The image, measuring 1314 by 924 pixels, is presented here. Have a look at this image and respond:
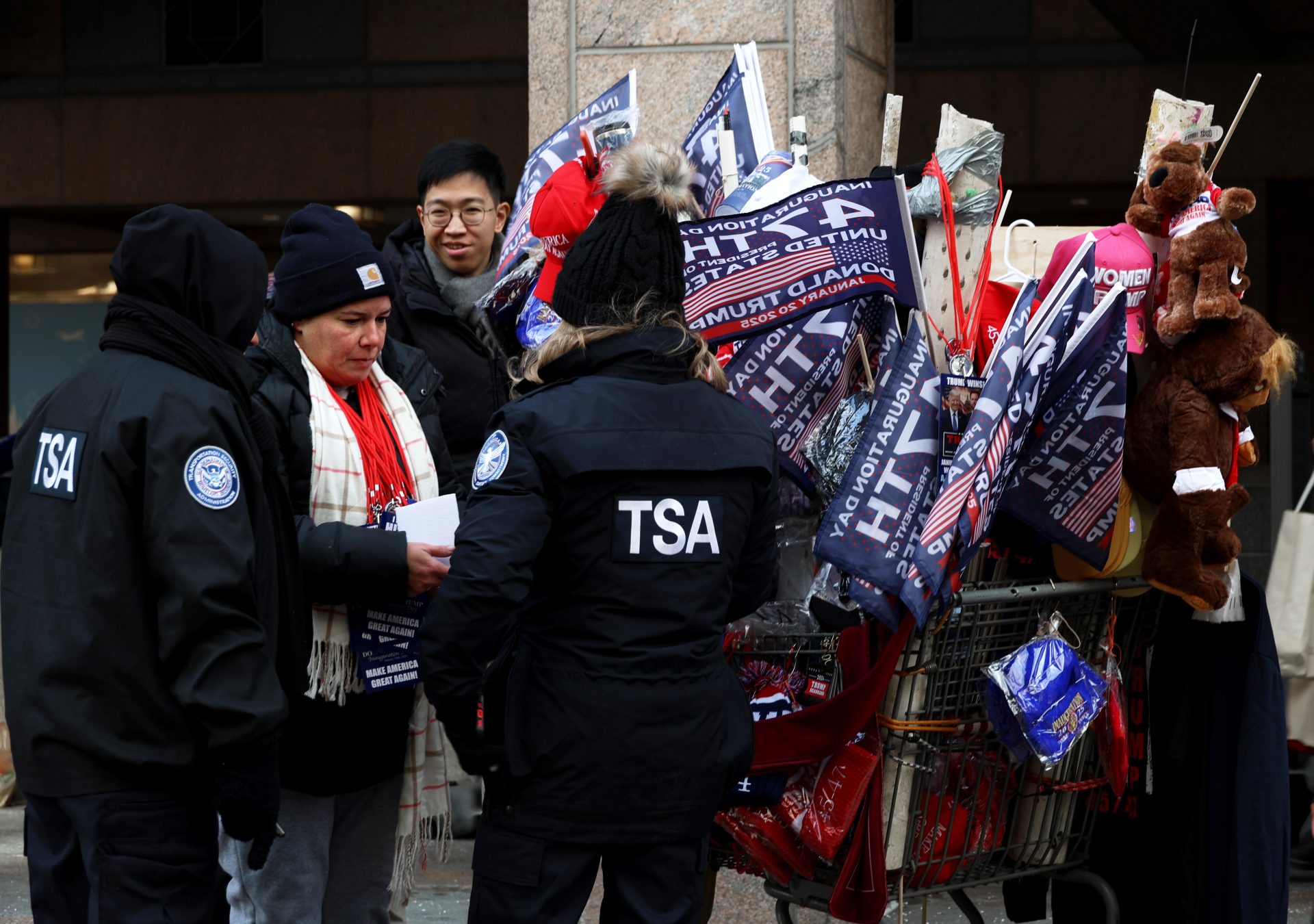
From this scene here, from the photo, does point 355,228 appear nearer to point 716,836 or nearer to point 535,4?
point 716,836

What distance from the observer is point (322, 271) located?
130 inches

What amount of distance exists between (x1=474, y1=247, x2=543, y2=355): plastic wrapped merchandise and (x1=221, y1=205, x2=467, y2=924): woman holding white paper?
2.01 ft

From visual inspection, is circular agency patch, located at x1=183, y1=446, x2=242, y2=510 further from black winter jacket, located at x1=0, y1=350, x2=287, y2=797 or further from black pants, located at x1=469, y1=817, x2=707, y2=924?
black pants, located at x1=469, y1=817, x2=707, y2=924

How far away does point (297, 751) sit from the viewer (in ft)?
10.7

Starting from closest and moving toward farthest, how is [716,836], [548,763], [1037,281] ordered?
[548,763] < [1037,281] < [716,836]

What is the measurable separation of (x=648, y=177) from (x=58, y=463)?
1.16m

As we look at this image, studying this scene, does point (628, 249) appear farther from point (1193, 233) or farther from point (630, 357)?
point (1193, 233)

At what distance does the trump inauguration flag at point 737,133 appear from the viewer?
3885mm

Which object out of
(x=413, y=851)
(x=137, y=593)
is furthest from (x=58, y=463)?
(x=413, y=851)

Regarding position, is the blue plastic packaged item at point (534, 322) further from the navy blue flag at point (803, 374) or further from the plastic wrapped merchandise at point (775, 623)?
the plastic wrapped merchandise at point (775, 623)

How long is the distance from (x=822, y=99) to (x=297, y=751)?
8.63 ft

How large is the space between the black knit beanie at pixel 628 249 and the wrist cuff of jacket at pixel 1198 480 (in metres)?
1.13

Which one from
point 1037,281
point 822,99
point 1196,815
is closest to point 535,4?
point 822,99

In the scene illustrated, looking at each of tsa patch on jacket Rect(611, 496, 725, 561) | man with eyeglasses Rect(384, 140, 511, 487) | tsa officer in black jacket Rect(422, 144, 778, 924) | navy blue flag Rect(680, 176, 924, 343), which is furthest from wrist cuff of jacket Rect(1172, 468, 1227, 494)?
man with eyeglasses Rect(384, 140, 511, 487)
